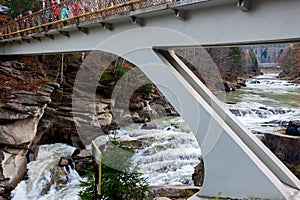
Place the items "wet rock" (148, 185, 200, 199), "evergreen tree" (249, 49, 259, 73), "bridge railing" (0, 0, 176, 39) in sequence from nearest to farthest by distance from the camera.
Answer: "bridge railing" (0, 0, 176, 39) → "wet rock" (148, 185, 200, 199) → "evergreen tree" (249, 49, 259, 73)

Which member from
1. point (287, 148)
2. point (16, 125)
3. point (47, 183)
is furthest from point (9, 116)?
point (287, 148)

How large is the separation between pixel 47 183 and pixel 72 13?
6.18 meters

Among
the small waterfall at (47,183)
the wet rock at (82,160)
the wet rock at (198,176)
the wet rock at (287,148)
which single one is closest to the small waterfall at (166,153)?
the wet rock at (198,176)

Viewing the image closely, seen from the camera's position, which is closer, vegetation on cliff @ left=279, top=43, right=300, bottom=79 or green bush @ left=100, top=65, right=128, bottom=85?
green bush @ left=100, top=65, right=128, bottom=85

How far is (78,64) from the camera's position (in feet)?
58.4

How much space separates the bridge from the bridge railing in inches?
1.9

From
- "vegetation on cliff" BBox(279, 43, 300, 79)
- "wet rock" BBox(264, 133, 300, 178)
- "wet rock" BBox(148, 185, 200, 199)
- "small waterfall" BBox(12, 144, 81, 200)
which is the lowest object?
"small waterfall" BBox(12, 144, 81, 200)

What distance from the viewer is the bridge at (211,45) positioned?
412 centimetres

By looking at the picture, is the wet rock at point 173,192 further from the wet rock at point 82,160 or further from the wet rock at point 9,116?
the wet rock at point 9,116

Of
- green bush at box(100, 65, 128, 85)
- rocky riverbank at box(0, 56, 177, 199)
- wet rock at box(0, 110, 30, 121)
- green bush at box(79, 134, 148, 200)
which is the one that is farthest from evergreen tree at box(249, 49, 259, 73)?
green bush at box(79, 134, 148, 200)

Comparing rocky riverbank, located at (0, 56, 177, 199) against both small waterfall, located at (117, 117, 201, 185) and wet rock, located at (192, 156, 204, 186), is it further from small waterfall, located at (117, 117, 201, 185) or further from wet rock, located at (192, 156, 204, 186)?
wet rock, located at (192, 156, 204, 186)

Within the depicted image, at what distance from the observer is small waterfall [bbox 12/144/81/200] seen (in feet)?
31.1

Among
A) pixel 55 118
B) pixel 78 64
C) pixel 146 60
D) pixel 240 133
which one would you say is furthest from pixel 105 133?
pixel 240 133

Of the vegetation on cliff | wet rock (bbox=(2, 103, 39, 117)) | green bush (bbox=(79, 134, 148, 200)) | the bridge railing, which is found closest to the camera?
green bush (bbox=(79, 134, 148, 200))
